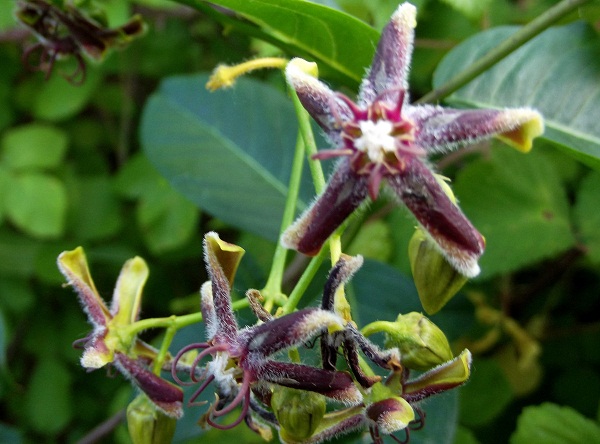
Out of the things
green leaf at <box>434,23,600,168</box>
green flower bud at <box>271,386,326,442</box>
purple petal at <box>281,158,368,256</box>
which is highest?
green leaf at <box>434,23,600,168</box>

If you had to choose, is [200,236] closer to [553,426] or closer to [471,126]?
[553,426]

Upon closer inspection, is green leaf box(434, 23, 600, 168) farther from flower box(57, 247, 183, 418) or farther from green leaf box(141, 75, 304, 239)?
flower box(57, 247, 183, 418)

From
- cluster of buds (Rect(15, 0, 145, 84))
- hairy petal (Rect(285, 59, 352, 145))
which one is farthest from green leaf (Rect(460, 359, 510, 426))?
cluster of buds (Rect(15, 0, 145, 84))

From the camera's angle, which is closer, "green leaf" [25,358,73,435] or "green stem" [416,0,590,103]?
"green stem" [416,0,590,103]

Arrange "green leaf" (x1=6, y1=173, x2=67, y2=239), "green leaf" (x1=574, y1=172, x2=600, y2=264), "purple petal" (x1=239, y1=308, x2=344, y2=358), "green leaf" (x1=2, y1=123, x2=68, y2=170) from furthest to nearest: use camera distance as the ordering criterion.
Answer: "green leaf" (x1=2, y1=123, x2=68, y2=170) → "green leaf" (x1=6, y1=173, x2=67, y2=239) → "green leaf" (x1=574, y1=172, x2=600, y2=264) → "purple petal" (x1=239, y1=308, x2=344, y2=358)

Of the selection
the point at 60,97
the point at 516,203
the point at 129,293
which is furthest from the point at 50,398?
the point at 516,203

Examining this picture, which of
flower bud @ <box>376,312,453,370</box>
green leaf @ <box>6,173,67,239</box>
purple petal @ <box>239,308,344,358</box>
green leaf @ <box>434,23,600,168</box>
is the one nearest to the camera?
purple petal @ <box>239,308,344,358</box>

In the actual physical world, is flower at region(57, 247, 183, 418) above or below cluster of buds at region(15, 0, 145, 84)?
below
